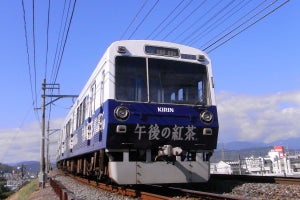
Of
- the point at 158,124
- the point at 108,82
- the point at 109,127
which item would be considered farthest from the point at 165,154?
the point at 108,82

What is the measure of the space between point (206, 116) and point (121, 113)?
2214mm

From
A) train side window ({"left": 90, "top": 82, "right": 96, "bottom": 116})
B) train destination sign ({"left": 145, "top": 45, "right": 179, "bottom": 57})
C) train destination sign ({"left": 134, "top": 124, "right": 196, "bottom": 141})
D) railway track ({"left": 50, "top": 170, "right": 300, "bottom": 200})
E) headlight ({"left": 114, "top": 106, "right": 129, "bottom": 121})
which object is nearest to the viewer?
railway track ({"left": 50, "top": 170, "right": 300, "bottom": 200})

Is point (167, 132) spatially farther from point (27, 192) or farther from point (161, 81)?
point (27, 192)

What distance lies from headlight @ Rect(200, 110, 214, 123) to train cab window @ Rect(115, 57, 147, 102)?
5.04 feet

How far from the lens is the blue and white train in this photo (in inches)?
384

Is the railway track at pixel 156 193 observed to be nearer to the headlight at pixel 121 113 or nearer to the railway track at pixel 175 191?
the railway track at pixel 175 191

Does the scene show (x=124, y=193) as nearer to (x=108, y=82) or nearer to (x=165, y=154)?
(x=165, y=154)

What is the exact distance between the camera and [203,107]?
10453 millimetres

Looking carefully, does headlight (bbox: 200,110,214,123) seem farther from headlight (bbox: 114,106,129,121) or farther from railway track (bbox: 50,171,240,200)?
headlight (bbox: 114,106,129,121)

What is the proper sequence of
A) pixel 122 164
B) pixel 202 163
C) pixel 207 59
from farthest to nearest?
1. pixel 207 59
2. pixel 202 163
3. pixel 122 164

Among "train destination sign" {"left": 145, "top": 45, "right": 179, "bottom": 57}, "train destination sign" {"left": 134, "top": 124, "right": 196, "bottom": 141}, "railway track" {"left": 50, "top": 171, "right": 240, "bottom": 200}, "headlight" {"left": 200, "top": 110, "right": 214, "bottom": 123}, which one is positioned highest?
"train destination sign" {"left": 145, "top": 45, "right": 179, "bottom": 57}

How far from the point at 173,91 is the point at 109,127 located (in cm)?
192

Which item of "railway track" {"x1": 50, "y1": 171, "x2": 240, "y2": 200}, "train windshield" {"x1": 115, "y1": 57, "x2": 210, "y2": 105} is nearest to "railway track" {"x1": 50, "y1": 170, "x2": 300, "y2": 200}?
"railway track" {"x1": 50, "y1": 171, "x2": 240, "y2": 200}

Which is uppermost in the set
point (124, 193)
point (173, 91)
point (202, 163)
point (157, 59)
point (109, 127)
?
point (157, 59)
